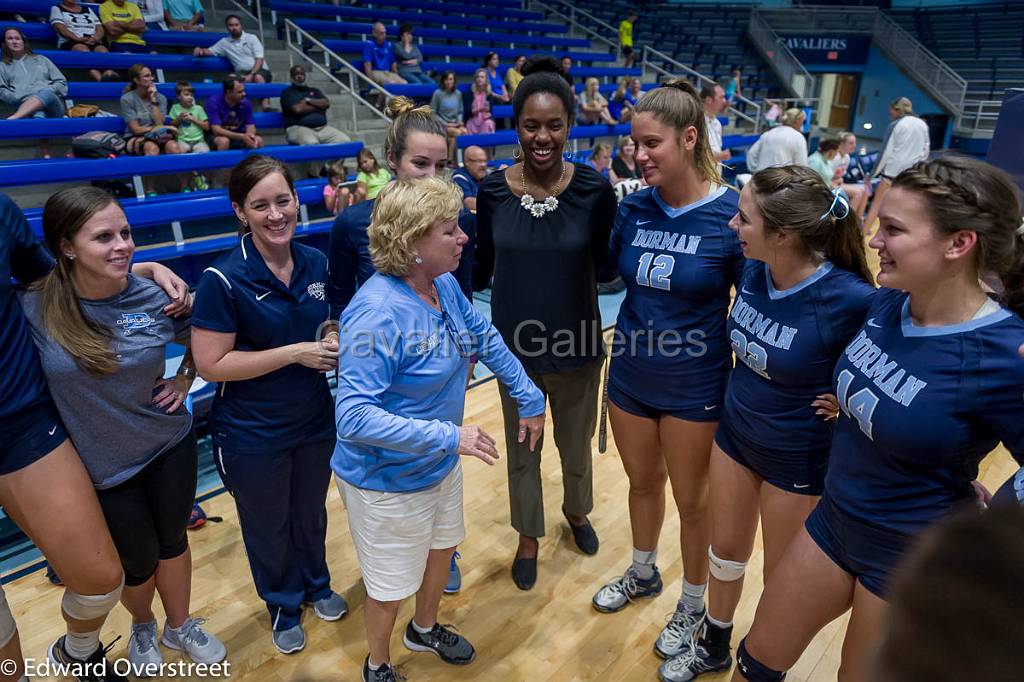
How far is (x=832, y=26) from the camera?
53.9ft

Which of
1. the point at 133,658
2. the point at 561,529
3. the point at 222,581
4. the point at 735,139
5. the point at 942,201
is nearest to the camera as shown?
→ the point at 942,201

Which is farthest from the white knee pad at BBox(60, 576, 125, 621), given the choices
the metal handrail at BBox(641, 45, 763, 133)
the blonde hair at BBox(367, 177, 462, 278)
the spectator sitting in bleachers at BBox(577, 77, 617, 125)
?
the metal handrail at BBox(641, 45, 763, 133)

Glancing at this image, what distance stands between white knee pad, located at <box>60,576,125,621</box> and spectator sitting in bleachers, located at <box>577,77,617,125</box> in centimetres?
874

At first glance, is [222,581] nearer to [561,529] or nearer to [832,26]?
[561,529]

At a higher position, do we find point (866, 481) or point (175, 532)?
point (866, 481)

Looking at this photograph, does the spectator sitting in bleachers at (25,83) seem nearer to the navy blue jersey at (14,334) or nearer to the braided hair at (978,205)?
the navy blue jersey at (14,334)

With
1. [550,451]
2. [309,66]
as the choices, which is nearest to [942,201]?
[550,451]

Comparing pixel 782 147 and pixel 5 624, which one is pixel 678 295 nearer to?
pixel 5 624

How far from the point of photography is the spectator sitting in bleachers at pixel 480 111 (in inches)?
316

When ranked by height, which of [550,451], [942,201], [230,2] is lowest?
[550,451]

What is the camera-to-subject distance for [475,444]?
1.51 m

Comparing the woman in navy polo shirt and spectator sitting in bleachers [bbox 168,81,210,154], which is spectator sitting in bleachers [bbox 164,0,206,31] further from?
the woman in navy polo shirt

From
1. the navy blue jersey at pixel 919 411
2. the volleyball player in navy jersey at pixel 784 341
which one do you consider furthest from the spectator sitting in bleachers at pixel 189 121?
the navy blue jersey at pixel 919 411

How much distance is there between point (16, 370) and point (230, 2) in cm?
818
